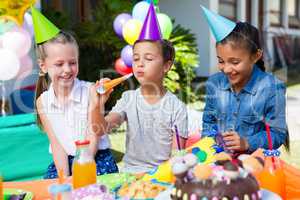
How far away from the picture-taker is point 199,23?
11.4m

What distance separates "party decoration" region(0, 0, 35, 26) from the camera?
442 centimetres

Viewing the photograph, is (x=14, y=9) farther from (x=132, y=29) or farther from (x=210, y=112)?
(x=210, y=112)

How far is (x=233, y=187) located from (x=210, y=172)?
2.6 inches

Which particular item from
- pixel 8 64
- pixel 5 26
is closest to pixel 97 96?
pixel 8 64

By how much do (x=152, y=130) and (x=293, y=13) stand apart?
16.4 metres

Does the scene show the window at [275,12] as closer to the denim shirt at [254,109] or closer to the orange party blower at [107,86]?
the denim shirt at [254,109]

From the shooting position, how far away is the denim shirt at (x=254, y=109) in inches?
80.7

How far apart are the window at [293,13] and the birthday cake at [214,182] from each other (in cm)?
1636

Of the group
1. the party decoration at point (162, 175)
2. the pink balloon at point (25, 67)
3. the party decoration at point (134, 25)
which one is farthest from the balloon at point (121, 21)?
the party decoration at point (162, 175)

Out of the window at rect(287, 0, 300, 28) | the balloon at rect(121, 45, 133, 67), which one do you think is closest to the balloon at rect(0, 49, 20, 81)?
the balloon at rect(121, 45, 133, 67)

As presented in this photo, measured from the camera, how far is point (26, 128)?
353 cm

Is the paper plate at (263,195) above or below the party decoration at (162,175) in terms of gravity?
above

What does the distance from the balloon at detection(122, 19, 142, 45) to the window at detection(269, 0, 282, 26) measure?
1062cm

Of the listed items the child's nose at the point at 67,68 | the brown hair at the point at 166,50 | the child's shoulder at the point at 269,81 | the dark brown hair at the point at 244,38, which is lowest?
the child's shoulder at the point at 269,81
